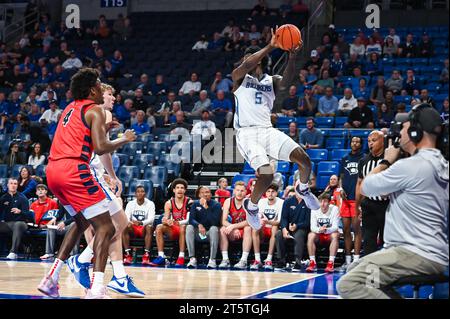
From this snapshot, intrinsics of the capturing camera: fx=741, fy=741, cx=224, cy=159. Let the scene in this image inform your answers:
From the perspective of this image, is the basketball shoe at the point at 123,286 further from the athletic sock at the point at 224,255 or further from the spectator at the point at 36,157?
the spectator at the point at 36,157

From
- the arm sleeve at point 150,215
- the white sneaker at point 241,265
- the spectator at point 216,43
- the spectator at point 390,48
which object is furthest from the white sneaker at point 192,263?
the spectator at point 216,43

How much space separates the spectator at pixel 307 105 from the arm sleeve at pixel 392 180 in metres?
10.2

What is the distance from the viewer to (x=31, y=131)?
50.2ft

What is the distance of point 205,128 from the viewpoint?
14289mm

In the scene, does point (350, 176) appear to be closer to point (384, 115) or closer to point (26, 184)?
point (384, 115)

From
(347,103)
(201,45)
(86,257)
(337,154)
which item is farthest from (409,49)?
(86,257)

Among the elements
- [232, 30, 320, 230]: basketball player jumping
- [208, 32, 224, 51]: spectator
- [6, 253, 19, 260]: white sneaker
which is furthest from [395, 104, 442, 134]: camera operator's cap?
[208, 32, 224, 51]: spectator

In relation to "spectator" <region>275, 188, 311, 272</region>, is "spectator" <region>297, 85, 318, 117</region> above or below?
above

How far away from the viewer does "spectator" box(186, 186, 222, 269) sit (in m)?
11.3

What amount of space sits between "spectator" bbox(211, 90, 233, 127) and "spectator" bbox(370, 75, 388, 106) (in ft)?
9.36

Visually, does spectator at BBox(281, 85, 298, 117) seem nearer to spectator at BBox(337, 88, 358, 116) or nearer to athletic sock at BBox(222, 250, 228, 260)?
spectator at BBox(337, 88, 358, 116)

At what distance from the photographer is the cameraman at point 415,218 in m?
4.45

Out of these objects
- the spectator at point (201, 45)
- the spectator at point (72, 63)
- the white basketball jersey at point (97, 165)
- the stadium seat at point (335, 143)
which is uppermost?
the spectator at point (201, 45)

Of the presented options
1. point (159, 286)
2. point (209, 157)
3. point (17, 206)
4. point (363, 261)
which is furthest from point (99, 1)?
point (363, 261)
